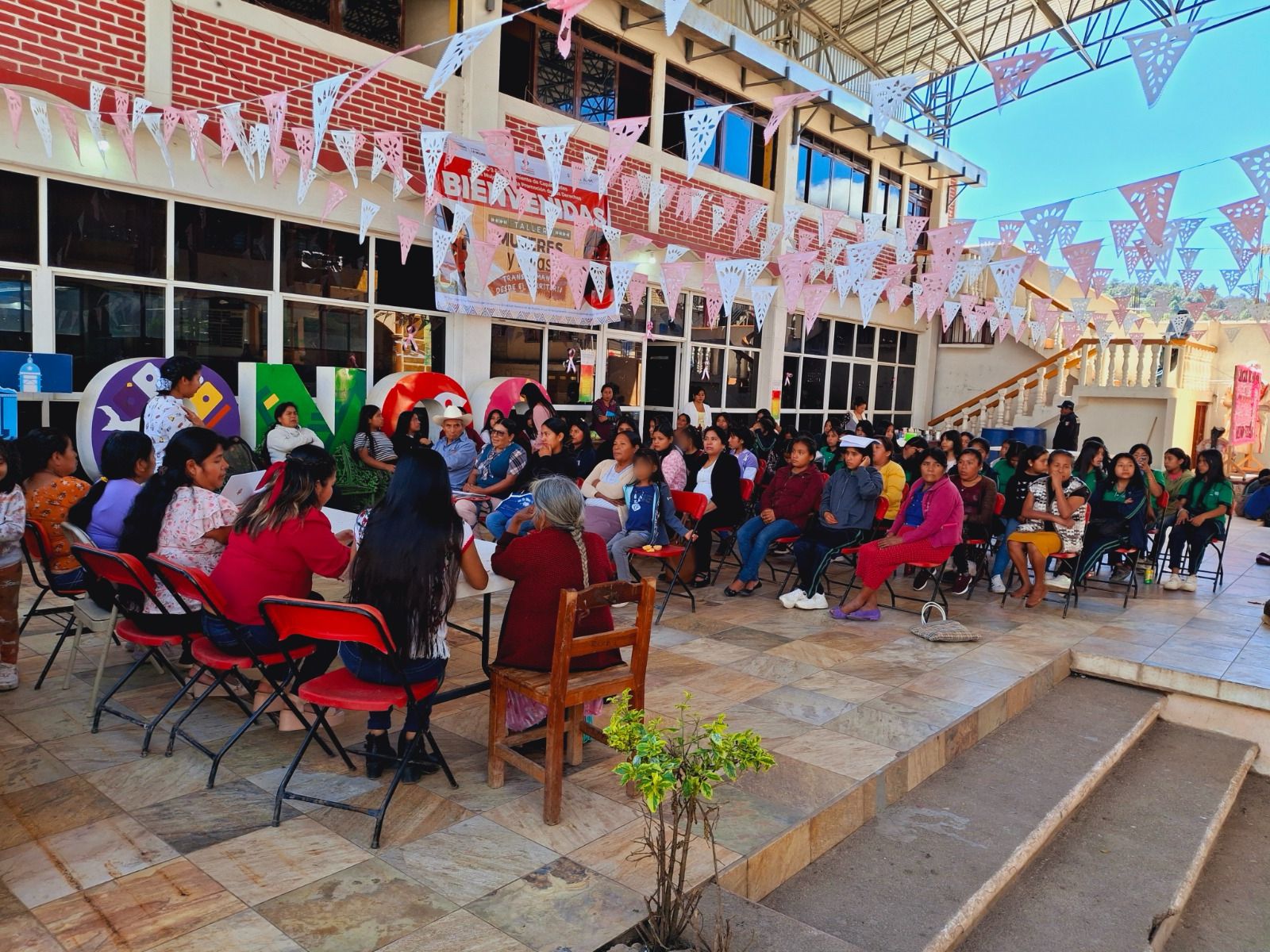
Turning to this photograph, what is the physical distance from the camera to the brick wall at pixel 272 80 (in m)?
7.39

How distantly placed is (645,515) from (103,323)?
16.4 ft

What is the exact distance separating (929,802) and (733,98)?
1221 centimetres

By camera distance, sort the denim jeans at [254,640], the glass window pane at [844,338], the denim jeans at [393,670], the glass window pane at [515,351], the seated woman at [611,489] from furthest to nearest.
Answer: the glass window pane at [844,338] → the glass window pane at [515,351] → the seated woman at [611,489] → the denim jeans at [254,640] → the denim jeans at [393,670]

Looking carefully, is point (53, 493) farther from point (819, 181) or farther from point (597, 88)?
point (819, 181)

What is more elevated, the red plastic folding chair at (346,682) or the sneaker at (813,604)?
the red plastic folding chair at (346,682)

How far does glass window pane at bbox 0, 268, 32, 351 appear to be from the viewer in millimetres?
6641

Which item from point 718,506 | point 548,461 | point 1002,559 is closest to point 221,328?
point 548,461

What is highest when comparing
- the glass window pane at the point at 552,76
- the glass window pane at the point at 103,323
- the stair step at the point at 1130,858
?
the glass window pane at the point at 552,76

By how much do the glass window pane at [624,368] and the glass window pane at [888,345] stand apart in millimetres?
7399

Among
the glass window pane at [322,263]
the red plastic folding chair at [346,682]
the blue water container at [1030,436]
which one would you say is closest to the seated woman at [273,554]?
the red plastic folding chair at [346,682]

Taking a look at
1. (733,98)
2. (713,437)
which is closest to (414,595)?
(713,437)

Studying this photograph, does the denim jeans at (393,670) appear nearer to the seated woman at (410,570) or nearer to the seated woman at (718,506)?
the seated woman at (410,570)

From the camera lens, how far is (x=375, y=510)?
121 inches

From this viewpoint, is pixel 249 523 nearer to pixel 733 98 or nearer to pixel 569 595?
pixel 569 595
